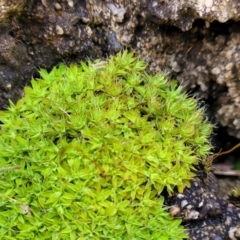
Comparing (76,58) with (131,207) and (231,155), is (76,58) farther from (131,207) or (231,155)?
(231,155)

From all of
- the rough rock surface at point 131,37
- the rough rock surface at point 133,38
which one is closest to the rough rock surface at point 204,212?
the rough rock surface at point 133,38

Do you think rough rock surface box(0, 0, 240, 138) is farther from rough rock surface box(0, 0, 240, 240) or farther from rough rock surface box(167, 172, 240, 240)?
rough rock surface box(167, 172, 240, 240)

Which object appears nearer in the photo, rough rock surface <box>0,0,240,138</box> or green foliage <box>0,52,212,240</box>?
Result: green foliage <box>0,52,212,240</box>

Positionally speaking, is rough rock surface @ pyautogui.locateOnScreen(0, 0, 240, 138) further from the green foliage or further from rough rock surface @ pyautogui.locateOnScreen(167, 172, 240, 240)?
rough rock surface @ pyautogui.locateOnScreen(167, 172, 240, 240)

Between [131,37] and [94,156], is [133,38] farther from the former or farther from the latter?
[94,156]

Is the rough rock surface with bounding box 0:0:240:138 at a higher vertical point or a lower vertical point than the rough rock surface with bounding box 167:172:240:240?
higher

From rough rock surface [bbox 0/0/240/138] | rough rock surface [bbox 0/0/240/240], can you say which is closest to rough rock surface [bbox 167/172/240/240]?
rough rock surface [bbox 0/0/240/240]
